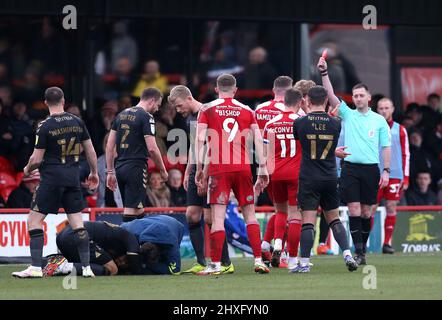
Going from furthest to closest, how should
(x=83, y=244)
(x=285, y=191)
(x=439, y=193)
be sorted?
(x=439, y=193), (x=285, y=191), (x=83, y=244)

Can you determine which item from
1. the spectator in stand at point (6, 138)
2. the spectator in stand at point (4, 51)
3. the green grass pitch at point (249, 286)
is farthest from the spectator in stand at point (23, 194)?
the spectator in stand at point (4, 51)

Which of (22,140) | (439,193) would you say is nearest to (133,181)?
(22,140)

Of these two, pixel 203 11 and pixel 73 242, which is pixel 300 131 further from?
pixel 203 11

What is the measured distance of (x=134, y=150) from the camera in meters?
16.6

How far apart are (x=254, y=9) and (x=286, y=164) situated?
6.21m

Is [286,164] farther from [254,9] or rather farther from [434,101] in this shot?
[434,101]

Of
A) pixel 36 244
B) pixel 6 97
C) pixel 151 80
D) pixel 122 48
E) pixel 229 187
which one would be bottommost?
pixel 36 244

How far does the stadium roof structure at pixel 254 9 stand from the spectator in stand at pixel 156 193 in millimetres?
2580

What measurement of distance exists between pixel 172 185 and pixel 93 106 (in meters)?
3.41

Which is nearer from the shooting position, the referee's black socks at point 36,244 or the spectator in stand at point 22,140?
the referee's black socks at point 36,244

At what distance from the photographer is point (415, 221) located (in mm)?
21969

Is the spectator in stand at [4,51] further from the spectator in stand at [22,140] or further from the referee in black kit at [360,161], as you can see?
the referee in black kit at [360,161]

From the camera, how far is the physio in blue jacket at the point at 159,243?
51.1 feet

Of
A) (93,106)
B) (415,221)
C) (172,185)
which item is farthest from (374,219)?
(93,106)
